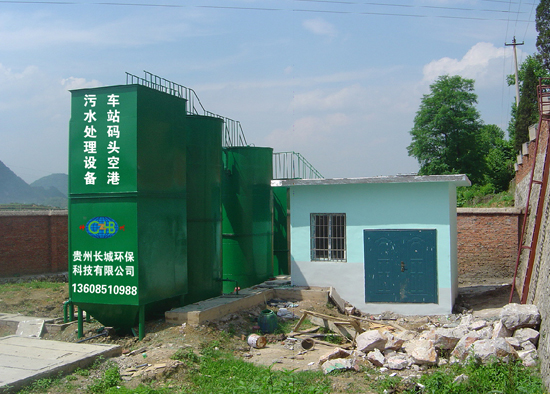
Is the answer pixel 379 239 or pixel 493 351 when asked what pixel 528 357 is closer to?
pixel 493 351

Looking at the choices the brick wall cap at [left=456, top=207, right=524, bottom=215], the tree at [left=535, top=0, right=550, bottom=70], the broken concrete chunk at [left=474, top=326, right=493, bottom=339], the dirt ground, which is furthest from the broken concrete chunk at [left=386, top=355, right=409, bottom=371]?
the tree at [left=535, top=0, right=550, bottom=70]

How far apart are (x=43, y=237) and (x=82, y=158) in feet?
31.3

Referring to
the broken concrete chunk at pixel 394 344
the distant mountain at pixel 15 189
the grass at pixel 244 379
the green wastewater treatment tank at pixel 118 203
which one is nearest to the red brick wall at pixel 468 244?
the green wastewater treatment tank at pixel 118 203

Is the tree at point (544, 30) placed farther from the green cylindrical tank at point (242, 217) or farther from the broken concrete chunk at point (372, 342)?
the broken concrete chunk at point (372, 342)

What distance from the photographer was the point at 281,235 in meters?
16.4

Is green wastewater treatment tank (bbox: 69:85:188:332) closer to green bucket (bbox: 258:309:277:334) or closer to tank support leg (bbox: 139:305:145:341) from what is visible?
tank support leg (bbox: 139:305:145:341)

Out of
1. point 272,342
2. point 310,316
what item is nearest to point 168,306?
point 272,342

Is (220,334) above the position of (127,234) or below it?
below

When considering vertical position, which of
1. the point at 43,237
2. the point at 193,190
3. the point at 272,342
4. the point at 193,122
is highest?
the point at 193,122

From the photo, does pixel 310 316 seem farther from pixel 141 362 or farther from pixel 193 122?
pixel 193 122

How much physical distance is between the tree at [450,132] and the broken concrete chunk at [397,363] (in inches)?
1040

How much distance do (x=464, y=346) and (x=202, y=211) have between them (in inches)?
247

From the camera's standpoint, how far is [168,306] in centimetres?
1048

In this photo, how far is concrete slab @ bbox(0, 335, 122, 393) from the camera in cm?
690
